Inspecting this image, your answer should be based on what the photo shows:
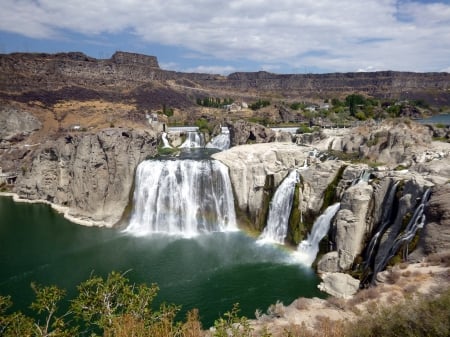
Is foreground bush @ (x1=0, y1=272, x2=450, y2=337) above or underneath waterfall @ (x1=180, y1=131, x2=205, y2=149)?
above

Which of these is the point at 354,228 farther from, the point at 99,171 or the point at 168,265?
the point at 99,171

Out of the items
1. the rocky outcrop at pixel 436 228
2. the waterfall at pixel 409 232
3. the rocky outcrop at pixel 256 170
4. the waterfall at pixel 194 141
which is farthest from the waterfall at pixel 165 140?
the rocky outcrop at pixel 436 228

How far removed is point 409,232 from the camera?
1820 centimetres

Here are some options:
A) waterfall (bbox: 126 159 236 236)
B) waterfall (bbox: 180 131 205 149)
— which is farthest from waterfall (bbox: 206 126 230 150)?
waterfall (bbox: 126 159 236 236)

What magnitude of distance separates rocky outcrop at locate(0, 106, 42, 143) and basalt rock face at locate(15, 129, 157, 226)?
72.4ft

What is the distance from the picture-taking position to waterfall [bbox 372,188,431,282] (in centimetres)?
1786

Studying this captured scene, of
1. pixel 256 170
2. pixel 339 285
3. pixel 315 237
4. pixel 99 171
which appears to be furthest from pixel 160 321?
pixel 99 171

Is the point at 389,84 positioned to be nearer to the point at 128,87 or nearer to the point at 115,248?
the point at 128,87

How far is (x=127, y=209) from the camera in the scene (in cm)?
3562

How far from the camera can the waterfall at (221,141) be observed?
52500mm

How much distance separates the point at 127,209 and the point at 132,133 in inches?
330

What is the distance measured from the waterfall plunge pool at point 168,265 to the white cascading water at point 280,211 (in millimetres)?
1639

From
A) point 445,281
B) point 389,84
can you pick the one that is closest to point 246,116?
point 445,281

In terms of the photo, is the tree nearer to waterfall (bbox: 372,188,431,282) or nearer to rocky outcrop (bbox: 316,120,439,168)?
waterfall (bbox: 372,188,431,282)
